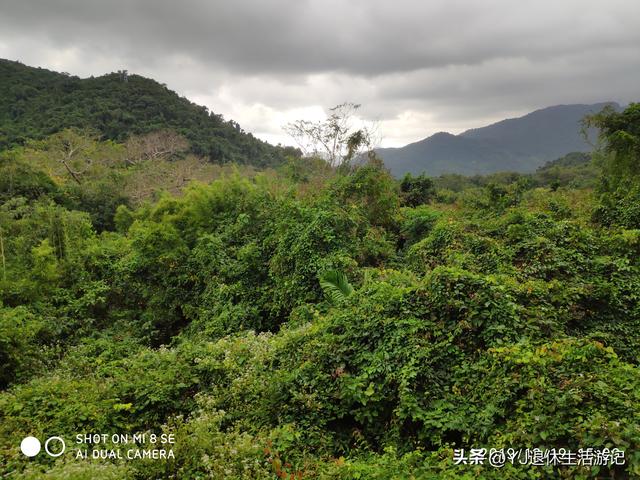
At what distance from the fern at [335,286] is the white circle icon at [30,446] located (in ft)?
17.0

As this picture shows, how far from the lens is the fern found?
8.39 m

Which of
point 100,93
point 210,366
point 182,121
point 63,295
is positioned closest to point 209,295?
point 63,295

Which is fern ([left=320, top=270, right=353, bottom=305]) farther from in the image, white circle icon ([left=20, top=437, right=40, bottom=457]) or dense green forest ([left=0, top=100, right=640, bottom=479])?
white circle icon ([left=20, top=437, right=40, bottom=457])

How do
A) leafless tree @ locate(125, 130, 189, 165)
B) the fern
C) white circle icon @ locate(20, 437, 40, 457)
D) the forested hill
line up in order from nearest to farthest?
white circle icon @ locate(20, 437, 40, 457)
the fern
leafless tree @ locate(125, 130, 189, 165)
the forested hill

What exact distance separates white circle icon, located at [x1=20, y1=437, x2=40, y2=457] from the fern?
5.18 meters

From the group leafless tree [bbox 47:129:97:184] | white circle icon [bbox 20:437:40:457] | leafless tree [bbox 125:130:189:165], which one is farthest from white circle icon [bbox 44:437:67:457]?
leafless tree [bbox 125:130:189:165]

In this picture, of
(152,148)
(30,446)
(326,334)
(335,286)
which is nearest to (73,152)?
(152,148)

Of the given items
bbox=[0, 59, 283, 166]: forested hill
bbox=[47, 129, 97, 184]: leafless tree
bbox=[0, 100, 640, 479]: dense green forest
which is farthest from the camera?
bbox=[0, 59, 283, 166]: forested hill

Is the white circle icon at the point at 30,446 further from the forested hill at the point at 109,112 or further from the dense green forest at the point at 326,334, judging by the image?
Result: the forested hill at the point at 109,112

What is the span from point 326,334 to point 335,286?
7.40ft

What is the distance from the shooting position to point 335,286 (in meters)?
8.69

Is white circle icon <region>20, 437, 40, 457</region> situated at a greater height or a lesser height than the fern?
lesser

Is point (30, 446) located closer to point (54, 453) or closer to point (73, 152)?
point (54, 453)

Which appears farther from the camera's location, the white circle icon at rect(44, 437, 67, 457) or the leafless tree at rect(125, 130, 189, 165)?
the leafless tree at rect(125, 130, 189, 165)
